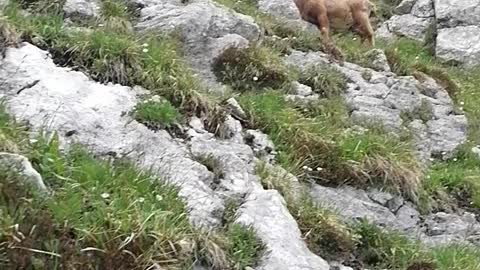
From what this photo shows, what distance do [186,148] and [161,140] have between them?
30 centimetres

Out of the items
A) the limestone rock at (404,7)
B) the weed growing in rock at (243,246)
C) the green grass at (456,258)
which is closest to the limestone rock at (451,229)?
the green grass at (456,258)

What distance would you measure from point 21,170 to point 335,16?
9806 mm

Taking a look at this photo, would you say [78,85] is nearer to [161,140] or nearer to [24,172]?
[161,140]

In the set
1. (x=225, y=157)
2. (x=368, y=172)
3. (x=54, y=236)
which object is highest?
(x=54, y=236)

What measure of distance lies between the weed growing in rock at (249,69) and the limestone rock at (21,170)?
214 inches

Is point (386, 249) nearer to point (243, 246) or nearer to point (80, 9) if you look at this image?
point (243, 246)

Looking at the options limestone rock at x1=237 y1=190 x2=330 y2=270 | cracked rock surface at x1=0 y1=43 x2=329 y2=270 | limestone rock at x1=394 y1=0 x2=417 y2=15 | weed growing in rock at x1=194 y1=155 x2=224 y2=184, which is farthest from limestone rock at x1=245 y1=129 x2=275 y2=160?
limestone rock at x1=394 y1=0 x2=417 y2=15

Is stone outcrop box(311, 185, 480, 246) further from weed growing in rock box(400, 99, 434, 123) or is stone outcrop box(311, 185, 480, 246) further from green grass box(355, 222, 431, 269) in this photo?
weed growing in rock box(400, 99, 434, 123)

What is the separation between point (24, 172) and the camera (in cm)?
557

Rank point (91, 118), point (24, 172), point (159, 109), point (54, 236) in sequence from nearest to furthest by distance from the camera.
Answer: point (54, 236) < point (24, 172) < point (91, 118) < point (159, 109)

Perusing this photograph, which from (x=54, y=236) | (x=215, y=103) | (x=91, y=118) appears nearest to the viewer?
(x=54, y=236)

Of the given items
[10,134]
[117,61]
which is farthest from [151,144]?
[10,134]

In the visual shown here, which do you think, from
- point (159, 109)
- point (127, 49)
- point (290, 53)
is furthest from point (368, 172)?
point (290, 53)

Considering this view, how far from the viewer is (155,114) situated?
8102mm
